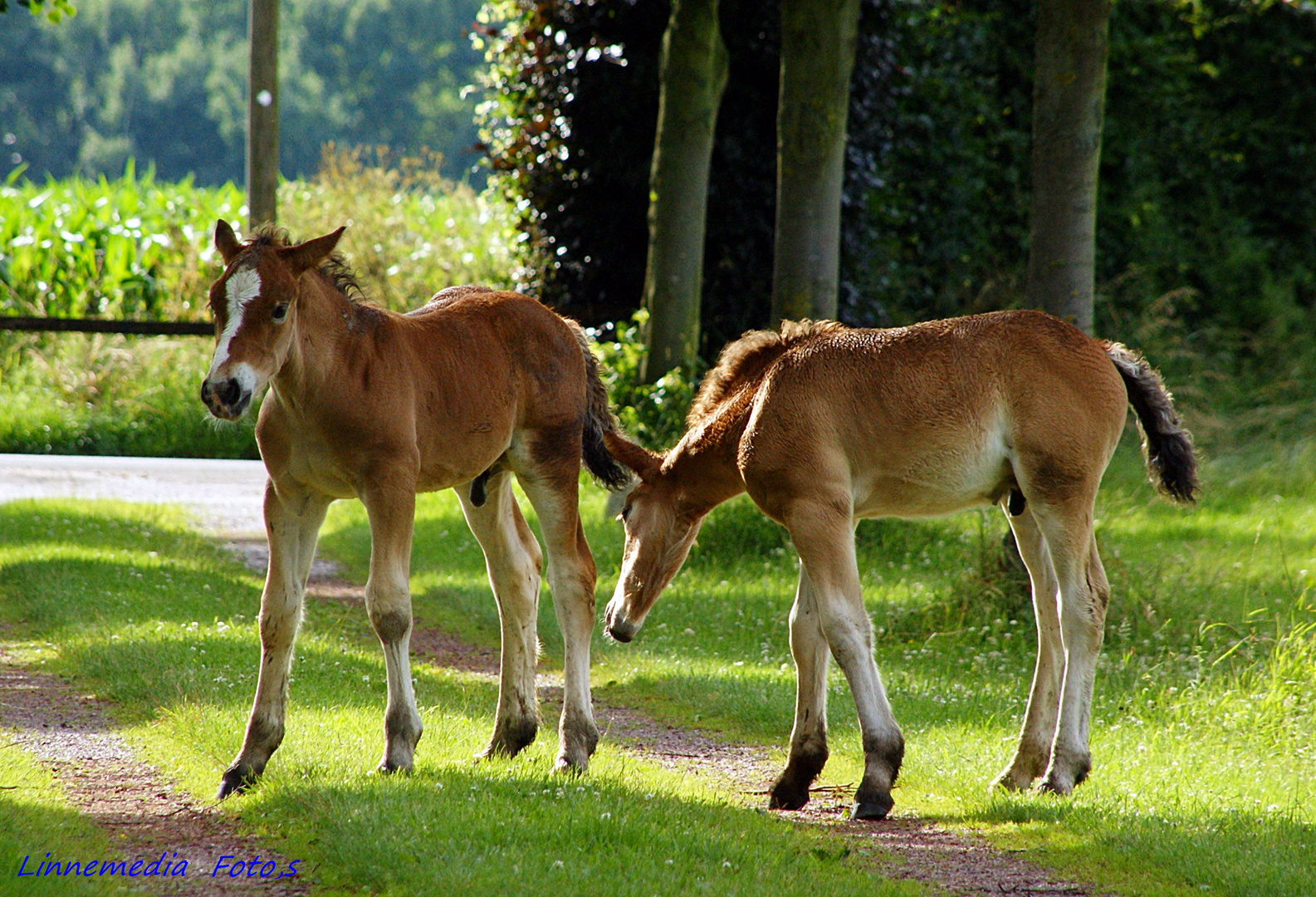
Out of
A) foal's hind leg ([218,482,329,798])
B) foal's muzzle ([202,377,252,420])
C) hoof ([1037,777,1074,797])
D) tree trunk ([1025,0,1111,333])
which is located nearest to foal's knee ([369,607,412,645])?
foal's hind leg ([218,482,329,798])

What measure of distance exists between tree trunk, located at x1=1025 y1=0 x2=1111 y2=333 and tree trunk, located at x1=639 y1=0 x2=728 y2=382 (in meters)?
4.33

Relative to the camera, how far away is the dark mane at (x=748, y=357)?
19.4ft

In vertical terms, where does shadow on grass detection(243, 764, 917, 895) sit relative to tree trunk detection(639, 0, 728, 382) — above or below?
below

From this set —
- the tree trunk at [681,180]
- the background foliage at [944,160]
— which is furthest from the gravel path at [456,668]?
the background foliage at [944,160]

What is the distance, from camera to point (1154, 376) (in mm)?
5836

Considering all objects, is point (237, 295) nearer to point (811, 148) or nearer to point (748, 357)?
point (748, 357)

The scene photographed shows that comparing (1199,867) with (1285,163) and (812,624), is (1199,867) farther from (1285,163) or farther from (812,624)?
(1285,163)

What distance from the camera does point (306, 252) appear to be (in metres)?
5.02

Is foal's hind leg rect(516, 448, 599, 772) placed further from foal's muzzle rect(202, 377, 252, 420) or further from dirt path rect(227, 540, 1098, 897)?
foal's muzzle rect(202, 377, 252, 420)

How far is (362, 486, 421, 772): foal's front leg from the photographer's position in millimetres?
5160

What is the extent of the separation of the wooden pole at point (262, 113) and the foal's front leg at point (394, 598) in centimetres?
820

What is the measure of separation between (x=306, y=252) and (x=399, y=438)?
78 cm

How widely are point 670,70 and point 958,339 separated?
7690 mm

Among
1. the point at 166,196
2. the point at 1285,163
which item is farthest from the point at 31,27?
the point at 1285,163
